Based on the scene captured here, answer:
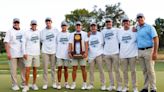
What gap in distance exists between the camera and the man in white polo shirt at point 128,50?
1101 cm

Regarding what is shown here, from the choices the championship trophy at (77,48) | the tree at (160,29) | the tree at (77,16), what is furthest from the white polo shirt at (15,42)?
the tree at (160,29)

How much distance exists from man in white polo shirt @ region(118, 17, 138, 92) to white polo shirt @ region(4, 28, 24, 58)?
3220 millimetres

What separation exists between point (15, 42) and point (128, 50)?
365 centimetres

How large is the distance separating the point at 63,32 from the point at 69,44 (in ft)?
1.70

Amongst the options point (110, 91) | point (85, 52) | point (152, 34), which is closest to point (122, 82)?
point (110, 91)

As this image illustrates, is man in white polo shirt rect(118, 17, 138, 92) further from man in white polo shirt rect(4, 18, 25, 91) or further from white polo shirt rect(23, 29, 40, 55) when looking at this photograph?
man in white polo shirt rect(4, 18, 25, 91)

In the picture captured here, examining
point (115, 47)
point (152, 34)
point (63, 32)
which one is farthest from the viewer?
point (63, 32)

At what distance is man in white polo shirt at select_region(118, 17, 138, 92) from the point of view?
11.0 meters

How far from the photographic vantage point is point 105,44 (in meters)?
11.8

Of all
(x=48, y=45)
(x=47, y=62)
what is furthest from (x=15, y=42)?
(x=47, y=62)

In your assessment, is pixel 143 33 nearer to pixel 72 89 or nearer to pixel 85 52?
pixel 85 52

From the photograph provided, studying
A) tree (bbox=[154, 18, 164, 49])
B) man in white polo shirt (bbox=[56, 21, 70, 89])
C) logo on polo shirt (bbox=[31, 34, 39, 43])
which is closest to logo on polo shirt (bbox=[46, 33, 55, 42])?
man in white polo shirt (bbox=[56, 21, 70, 89])

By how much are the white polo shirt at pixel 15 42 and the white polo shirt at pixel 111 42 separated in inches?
107

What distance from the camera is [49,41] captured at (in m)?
12.2
